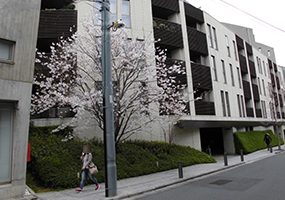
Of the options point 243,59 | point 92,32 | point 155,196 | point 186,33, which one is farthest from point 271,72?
point 155,196

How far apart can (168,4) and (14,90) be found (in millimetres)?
15320

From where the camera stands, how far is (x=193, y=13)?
21016 millimetres

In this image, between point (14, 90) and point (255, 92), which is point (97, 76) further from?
point (255, 92)

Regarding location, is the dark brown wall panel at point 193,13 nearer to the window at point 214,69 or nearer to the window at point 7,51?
the window at point 214,69

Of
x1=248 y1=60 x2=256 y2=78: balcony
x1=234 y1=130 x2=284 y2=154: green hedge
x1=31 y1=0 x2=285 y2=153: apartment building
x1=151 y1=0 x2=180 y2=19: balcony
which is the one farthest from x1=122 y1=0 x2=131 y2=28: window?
x1=248 y1=60 x2=256 y2=78: balcony

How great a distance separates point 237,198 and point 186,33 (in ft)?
51.6

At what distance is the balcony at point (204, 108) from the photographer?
1861 cm

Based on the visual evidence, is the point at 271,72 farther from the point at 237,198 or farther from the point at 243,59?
the point at 237,198

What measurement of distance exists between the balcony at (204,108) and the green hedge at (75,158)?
4.38 meters

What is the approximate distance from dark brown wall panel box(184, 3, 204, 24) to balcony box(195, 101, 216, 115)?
8322 mm

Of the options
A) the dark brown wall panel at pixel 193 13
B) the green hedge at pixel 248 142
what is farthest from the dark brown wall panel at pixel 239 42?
the green hedge at pixel 248 142

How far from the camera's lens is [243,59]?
28188 millimetres

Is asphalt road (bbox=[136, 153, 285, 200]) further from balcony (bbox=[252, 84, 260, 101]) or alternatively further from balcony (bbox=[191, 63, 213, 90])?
balcony (bbox=[252, 84, 260, 101])

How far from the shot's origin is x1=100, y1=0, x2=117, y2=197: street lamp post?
7.22m
